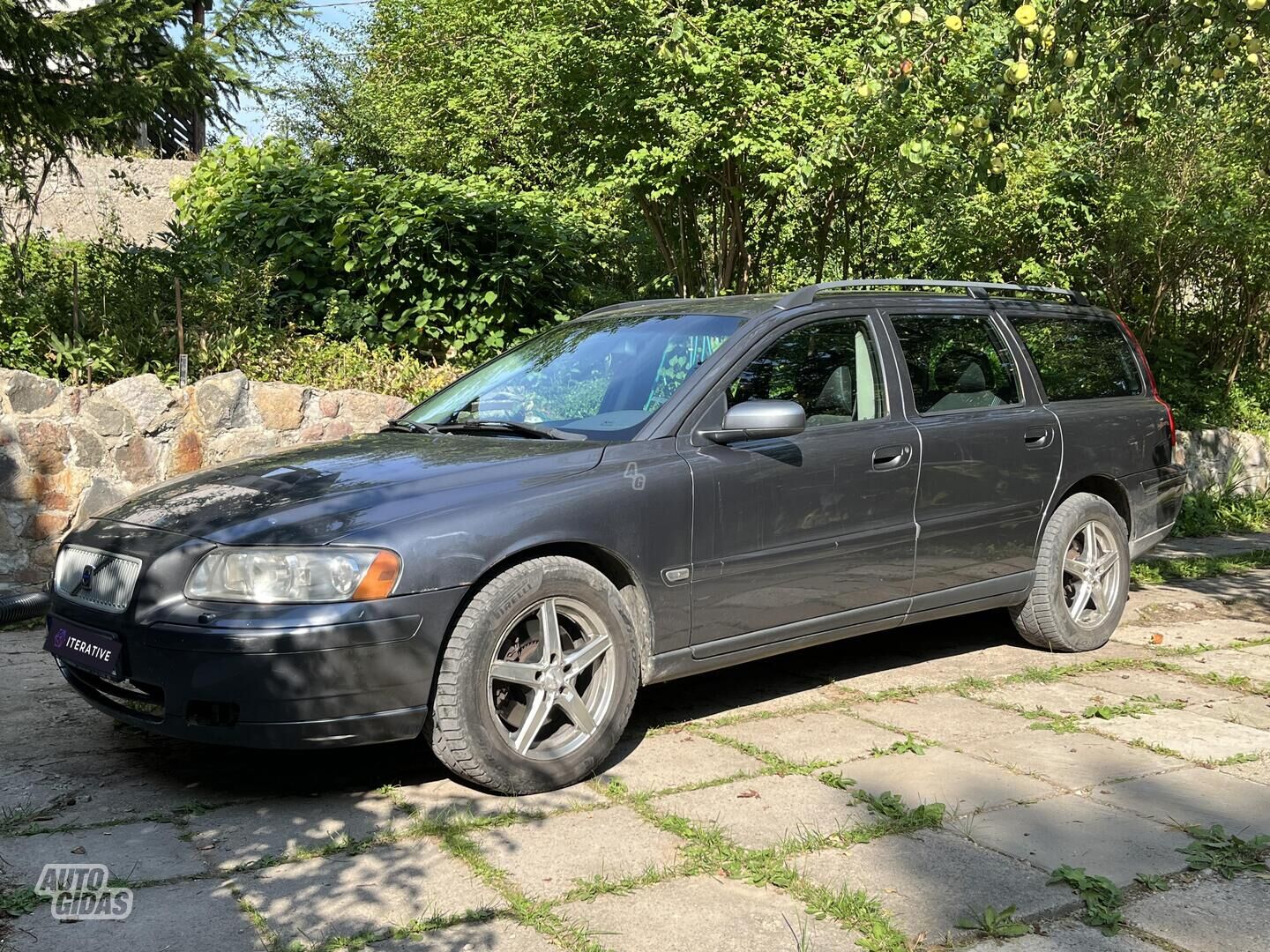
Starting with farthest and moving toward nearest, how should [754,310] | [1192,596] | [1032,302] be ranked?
[1192,596], [1032,302], [754,310]

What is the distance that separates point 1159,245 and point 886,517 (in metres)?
7.64

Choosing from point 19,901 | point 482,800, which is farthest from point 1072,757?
point 19,901

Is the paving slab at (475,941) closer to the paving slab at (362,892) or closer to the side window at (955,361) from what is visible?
the paving slab at (362,892)

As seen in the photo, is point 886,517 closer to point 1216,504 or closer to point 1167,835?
point 1167,835

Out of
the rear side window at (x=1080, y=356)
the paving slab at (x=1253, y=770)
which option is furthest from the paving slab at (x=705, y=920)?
the rear side window at (x=1080, y=356)

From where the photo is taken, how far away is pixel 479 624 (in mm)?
3965

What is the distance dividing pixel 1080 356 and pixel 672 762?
333 cm

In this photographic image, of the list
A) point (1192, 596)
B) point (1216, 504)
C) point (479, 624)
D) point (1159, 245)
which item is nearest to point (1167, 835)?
point (479, 624)

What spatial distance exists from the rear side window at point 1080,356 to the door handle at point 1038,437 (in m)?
0.24

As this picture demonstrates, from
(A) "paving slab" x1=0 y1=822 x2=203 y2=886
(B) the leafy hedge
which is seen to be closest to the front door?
(A) "paving slab" x1=0 y1=822 x2=203 y2=886

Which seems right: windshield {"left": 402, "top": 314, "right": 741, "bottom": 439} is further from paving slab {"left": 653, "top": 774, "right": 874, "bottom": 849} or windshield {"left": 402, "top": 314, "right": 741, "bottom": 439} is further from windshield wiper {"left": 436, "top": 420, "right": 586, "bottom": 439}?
paving slab {"left": 653, "top": 774, "right": 874, "bottom": 849}

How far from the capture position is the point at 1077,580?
621 centimetres

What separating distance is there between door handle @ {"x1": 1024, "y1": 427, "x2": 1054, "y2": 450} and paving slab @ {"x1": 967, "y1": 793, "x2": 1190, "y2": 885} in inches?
84.3

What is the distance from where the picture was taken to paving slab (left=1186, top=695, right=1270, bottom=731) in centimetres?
502
